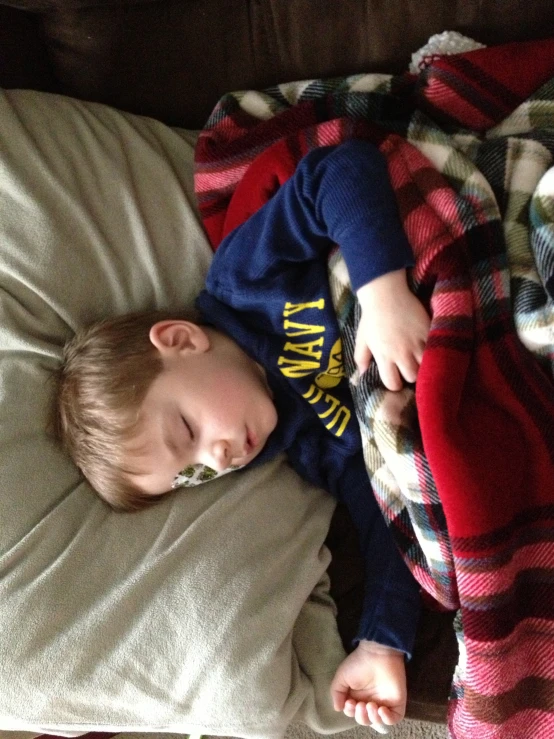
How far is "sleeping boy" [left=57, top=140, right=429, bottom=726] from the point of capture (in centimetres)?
78

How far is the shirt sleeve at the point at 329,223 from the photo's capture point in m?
0.77

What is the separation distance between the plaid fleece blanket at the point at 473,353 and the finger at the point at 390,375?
16 millimetres

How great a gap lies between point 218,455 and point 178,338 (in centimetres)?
17

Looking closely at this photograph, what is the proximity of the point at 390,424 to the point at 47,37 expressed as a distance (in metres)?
0.79

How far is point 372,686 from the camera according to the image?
32.8 inches

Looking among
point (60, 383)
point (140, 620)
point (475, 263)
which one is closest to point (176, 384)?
point (60, 383)

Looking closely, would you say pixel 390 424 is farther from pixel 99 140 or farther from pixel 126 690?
pixel 99 140

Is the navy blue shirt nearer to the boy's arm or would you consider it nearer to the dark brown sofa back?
the boy's arm

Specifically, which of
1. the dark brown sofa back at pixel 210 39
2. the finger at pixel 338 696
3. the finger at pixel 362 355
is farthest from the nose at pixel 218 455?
the dark brown sofa back at pixel 210 39

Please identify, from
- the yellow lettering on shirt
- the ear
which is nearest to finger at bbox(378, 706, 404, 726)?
the yellow lettering on shirt

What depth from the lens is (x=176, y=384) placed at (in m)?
0.87

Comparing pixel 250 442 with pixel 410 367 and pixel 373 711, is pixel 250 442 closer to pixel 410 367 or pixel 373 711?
pixel 410 367

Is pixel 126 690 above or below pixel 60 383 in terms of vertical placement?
below

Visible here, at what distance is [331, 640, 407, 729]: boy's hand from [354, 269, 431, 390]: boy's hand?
357 mm
